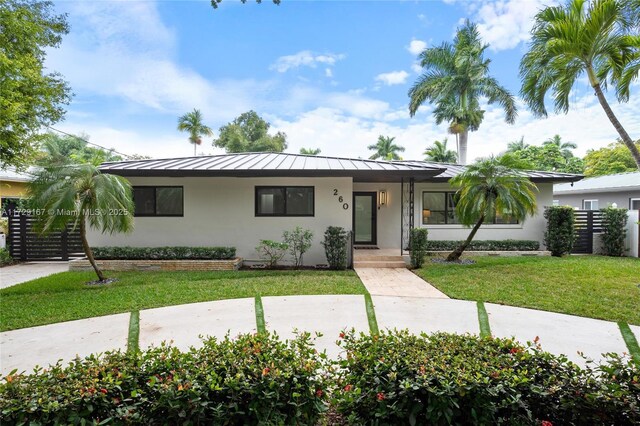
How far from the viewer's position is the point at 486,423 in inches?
78.8

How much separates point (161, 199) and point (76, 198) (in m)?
3.33

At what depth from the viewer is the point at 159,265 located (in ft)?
30.0

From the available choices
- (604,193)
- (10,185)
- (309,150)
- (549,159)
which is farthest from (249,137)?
(604,193)

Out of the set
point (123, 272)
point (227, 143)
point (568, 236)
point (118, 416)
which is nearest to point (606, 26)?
point (568, 236)

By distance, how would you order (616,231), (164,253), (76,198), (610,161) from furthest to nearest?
1. (610,161)
2. (616,231)
3. (164,253)
4. (76,198)

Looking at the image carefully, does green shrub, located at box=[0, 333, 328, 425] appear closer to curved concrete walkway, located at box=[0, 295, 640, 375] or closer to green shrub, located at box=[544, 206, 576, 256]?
curved concrete walkway, located at box=[0, 295, 640, 375]

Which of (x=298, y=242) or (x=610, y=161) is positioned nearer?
(x=298, y=242)

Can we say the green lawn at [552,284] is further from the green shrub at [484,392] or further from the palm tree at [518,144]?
the palm tree at [518,144]

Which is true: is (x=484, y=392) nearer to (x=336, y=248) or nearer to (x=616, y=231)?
(x=336, y=248)

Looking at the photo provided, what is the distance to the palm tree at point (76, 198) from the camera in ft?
21.5

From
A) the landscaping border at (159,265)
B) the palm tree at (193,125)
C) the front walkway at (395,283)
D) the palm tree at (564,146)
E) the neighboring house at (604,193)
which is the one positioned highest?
the palm tree at (193,125)

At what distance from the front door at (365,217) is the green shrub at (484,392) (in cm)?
973

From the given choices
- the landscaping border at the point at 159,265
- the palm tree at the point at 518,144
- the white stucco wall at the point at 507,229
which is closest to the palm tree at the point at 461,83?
the white stucco wall at the point at 507,229

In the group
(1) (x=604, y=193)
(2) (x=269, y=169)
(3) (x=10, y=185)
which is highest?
(3) (x=10, y=185)
